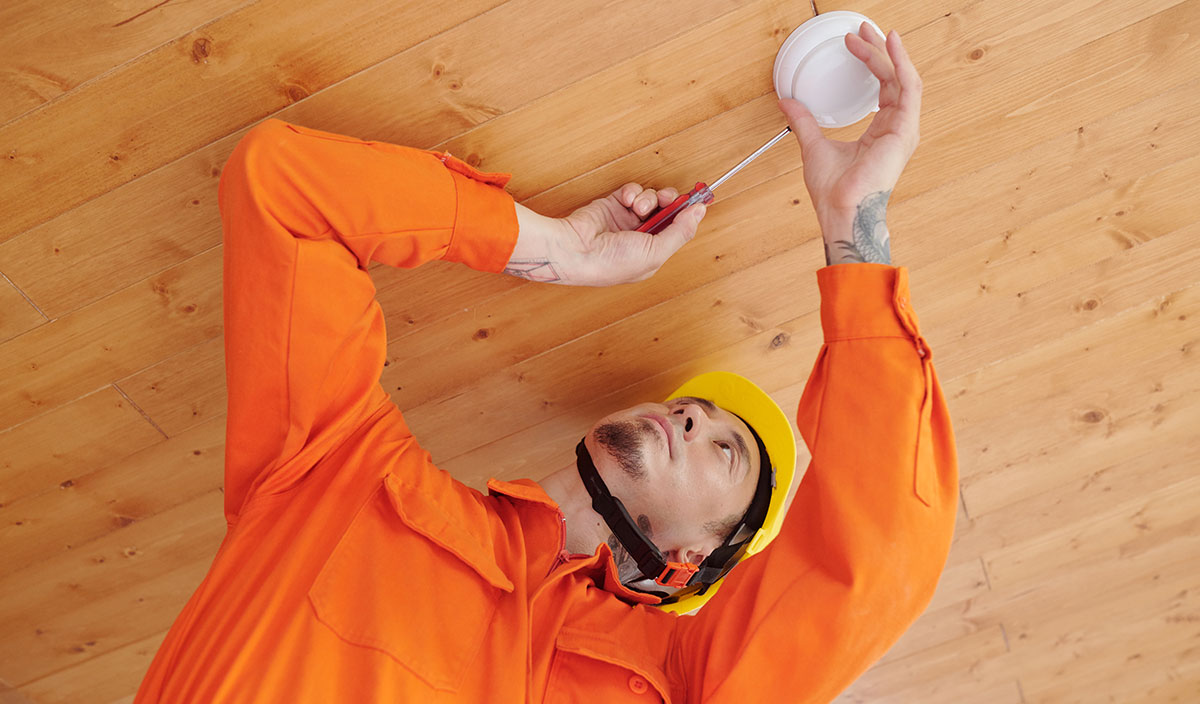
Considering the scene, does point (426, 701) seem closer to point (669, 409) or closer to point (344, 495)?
point (344, 495)

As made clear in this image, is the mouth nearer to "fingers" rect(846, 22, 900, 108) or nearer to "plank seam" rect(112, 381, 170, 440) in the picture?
"fingers" rect(846, 22, 900, 108)

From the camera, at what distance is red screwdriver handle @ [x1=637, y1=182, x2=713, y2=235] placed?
1455 mm

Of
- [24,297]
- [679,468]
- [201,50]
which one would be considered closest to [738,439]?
[679,468]

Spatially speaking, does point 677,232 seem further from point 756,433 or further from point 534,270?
point 756,433

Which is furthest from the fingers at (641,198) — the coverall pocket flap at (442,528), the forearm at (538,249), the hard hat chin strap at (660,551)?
the coverall pocket flap at (442,528)

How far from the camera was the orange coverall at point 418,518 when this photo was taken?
122 cm

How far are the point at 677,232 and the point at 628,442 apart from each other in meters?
0.40

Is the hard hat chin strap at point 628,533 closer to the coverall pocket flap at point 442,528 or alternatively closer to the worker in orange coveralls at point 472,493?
the worker in orange coveralls at point 472,493

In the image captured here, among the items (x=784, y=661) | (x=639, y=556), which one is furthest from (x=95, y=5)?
(x=784, y=661)

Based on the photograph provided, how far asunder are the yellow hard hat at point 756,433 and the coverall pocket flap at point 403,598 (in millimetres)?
491

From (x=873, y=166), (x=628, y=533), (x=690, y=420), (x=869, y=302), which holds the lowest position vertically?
(x=628, y=533)

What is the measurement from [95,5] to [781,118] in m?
1.13

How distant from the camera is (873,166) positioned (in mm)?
1264

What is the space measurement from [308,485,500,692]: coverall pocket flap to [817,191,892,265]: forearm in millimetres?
799
